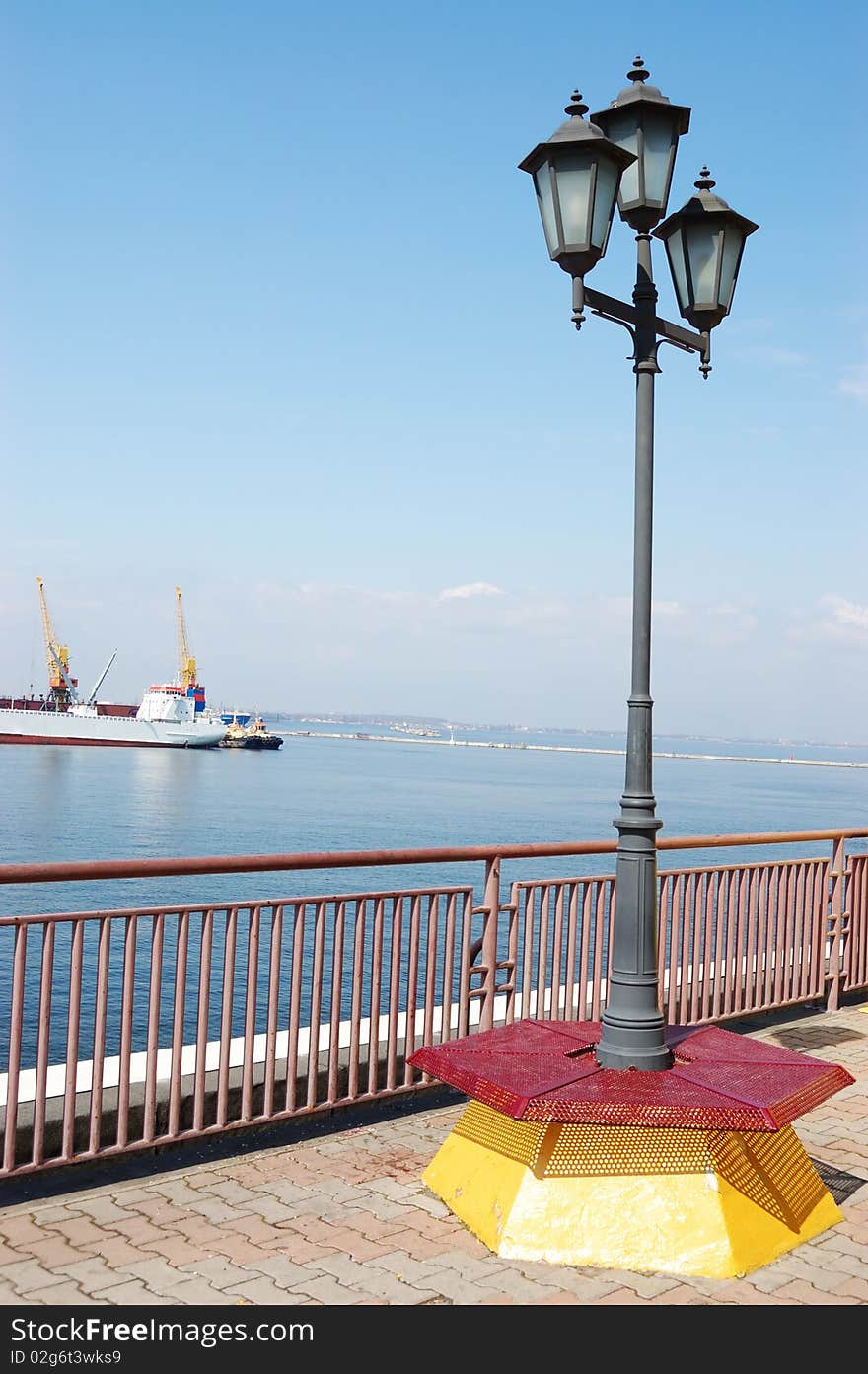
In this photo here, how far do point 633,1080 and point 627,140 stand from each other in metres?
4.08

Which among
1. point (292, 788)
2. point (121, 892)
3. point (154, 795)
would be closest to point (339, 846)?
Answer: point (121, 892)

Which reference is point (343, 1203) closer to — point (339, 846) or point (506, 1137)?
point (506, 1137)

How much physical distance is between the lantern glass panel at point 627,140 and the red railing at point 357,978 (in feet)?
10.5

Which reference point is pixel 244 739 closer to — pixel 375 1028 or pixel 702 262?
pixel 375 1028

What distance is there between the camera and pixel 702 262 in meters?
5.52

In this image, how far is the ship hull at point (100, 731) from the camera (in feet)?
547

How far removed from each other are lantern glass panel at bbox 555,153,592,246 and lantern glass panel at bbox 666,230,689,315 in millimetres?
937

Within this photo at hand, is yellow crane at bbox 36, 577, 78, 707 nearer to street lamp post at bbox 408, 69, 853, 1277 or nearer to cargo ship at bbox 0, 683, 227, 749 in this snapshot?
cargo ship at bbox 0, 683, 227, 749

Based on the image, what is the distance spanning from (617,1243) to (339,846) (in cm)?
4485

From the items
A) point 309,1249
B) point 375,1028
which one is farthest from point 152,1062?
point 375,1028

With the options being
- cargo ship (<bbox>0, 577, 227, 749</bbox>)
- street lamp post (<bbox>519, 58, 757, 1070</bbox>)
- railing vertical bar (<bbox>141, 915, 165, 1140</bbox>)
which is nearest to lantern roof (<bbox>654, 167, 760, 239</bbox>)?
street lamp post (<bbox>519, 58, 757, 1070</bbox>)

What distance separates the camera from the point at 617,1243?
4.03m

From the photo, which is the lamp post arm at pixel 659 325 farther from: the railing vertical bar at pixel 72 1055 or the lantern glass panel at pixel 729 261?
the railing vertical bar at pixel 72 1055
